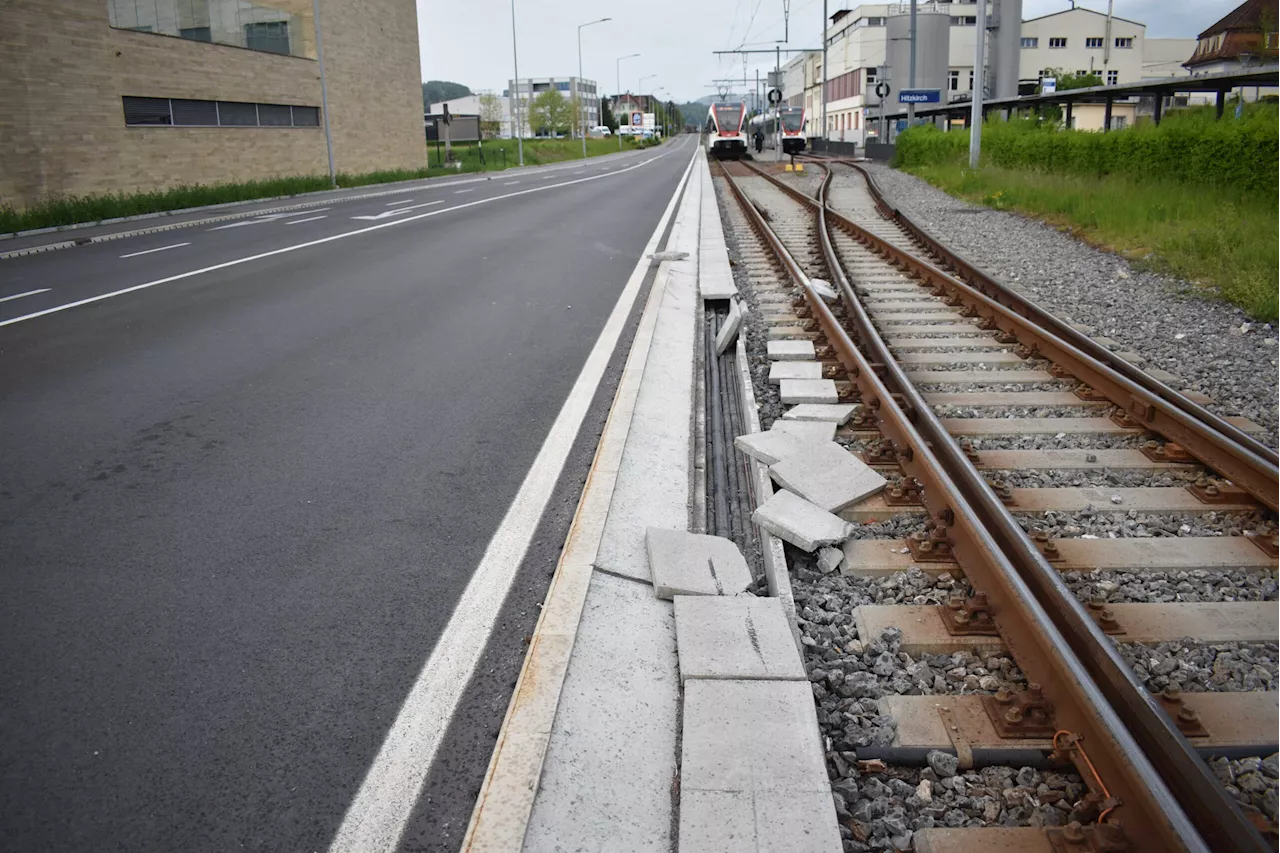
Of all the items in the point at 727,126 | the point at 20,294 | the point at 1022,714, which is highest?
the point at 727,126

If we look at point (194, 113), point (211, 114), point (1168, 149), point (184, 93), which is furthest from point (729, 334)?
point (211, 114)

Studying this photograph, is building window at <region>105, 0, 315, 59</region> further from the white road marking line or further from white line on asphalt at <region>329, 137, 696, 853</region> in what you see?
white line on asphalt at <region>329, 137, 696, 853</region>

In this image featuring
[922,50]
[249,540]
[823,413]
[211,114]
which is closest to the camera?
[249,540]

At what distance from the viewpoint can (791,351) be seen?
28.3ft

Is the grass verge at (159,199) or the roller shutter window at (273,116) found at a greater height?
the roller shutter window at (273,116)

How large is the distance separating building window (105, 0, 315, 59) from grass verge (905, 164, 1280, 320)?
2445 cm

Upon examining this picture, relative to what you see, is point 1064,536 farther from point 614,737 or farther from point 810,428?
point 614,737

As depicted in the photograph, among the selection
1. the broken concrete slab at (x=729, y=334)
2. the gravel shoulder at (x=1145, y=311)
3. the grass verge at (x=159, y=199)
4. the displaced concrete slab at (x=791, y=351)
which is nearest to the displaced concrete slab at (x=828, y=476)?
the gravel shoulder at (x=1145, y=311)

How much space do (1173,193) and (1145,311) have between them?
23.4 ft

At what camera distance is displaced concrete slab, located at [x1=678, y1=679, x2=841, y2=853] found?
2.80 metres

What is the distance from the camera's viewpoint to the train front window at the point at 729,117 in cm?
5725

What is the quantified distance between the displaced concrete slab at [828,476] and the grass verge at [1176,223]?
19.8 feet

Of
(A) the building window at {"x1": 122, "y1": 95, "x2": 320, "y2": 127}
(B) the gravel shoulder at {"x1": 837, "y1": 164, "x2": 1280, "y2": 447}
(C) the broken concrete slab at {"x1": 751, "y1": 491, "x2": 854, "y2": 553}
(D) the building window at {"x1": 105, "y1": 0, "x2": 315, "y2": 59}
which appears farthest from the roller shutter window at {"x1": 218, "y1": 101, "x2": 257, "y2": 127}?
(C) the broken concrete slab at {"x1": 751, "y1": 491, "x2": 854, "y2": 553}

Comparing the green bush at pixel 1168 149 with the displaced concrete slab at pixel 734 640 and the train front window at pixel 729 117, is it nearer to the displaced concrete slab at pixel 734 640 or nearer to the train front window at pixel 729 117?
the displaced concrete slab at pixel 734 640
